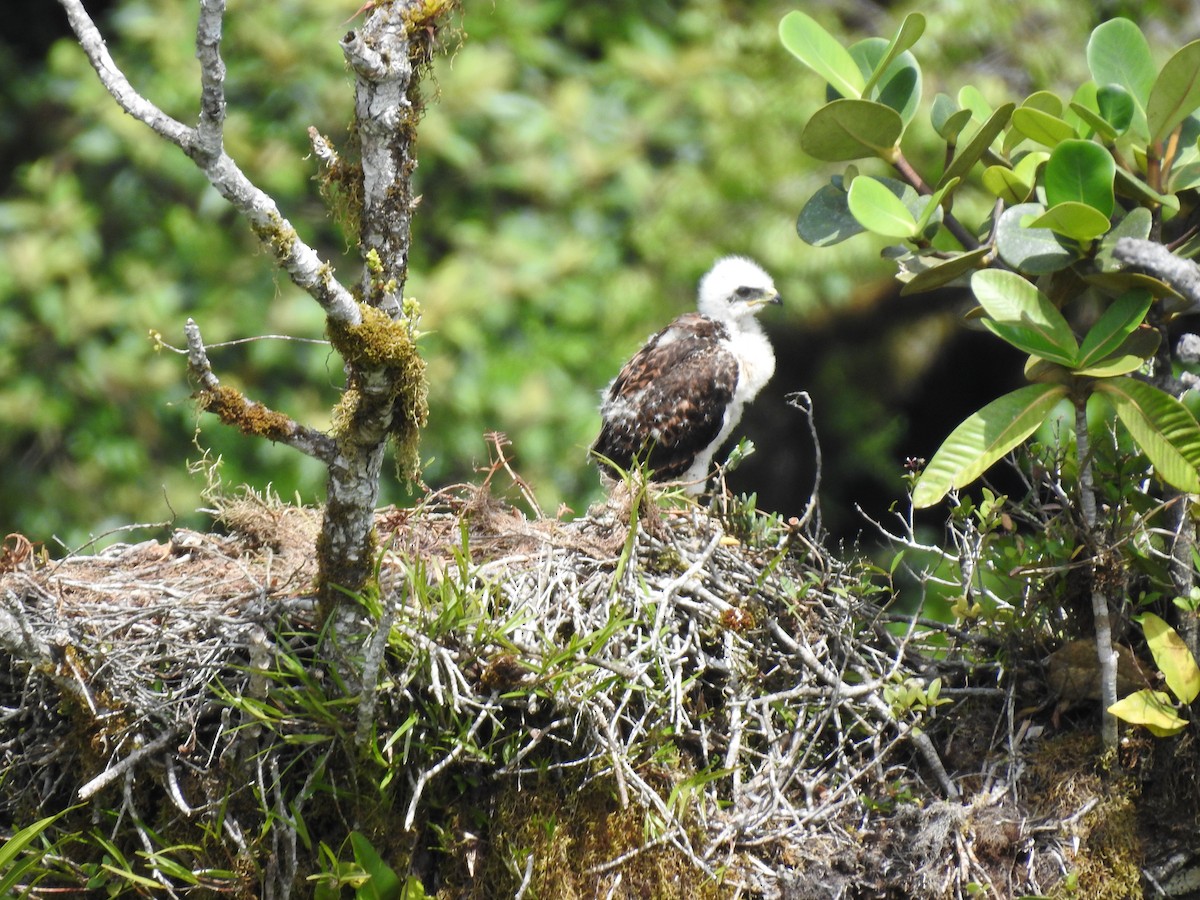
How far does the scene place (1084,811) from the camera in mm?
2768

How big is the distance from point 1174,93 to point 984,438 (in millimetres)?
850

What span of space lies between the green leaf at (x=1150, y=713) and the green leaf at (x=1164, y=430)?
1.64ft

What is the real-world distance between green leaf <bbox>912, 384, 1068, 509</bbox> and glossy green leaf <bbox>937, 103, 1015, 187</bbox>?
1.77ft

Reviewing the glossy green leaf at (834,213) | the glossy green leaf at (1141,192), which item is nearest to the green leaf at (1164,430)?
the glossy green leaf at (1141,192)

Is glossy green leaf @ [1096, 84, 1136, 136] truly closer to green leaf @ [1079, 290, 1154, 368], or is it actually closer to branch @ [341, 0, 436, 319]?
green leaf @ [1079, 290, 1154, 368]

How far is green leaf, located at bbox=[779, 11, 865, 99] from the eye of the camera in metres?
2.90

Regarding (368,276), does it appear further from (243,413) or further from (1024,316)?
(1024,316)

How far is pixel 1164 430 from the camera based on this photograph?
252cm

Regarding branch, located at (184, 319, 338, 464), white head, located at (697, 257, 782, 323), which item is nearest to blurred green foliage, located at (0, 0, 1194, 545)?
white head, located at (697, 257, 782, 323)

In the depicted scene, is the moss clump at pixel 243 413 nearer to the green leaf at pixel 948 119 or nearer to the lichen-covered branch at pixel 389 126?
the lichen-covered branch at pixel 389 126

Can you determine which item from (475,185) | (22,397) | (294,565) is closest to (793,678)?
(294,565)

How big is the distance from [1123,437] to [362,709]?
6.41 ft

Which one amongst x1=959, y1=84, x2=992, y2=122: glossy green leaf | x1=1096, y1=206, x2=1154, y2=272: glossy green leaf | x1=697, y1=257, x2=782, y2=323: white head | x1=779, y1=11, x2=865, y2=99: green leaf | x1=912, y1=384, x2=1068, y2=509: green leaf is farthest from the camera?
x1=697, y1=257, x2=782, y2=323: white head

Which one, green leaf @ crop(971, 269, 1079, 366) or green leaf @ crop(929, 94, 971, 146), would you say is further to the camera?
green leaf @ crop(929, 94, 971, 146)
